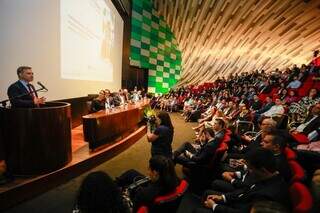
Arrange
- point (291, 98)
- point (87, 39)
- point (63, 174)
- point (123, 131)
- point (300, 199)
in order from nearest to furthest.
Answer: point (300, 199)
point (63, 174)
point (123, 131)
point (87, 39)
point (291, 98)

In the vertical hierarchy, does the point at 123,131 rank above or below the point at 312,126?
below

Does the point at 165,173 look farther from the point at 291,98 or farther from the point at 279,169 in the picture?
the point at 291,98

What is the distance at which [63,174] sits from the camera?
2881 mm

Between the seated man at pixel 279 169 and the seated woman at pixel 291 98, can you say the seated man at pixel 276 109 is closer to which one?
the seated woman at pixel 291 98

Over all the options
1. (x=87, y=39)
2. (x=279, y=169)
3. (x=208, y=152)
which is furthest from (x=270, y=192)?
(x=87, y=39)

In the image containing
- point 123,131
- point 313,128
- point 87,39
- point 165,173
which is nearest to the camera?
point 165,173

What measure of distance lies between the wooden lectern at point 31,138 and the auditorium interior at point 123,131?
1 cm

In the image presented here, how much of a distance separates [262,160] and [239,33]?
10.9 m

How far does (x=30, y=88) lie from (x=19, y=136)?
1.88 ft

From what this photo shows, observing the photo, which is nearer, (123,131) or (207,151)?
(207,151)

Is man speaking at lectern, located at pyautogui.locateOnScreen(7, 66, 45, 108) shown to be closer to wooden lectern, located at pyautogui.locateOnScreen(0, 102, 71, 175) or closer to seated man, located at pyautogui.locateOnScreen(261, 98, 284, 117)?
wooden lectern, located at pyautogui.locateOnScreen(0, 102, 71, 175)

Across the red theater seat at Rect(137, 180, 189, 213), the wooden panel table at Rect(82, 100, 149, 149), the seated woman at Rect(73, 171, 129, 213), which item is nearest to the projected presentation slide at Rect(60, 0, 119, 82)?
the wooden panel table at Rect(82, 100, 149, 149)

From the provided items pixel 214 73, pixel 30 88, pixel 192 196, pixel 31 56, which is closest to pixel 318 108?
pixel 192 196

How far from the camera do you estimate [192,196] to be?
9.13 ft
